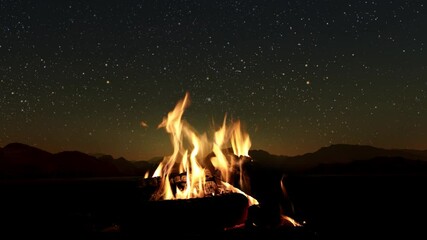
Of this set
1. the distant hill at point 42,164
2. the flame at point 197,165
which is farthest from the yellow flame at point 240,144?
the distant hill at point 42,164

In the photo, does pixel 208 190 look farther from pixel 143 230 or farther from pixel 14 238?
pixel 14 238

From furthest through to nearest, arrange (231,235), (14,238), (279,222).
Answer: (14,238), (279,222), (231,235)

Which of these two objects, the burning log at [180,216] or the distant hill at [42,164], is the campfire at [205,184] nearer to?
the burning log at [180,216]

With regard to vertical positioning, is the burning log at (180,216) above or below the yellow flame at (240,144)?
below

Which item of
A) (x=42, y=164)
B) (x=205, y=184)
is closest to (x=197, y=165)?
(x=205, y=184)

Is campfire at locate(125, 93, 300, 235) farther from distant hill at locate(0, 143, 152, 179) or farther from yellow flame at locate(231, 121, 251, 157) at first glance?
distant hill at locate(0, 143, 152, 179)

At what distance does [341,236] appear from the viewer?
894 centimetres

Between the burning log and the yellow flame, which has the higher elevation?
the yellow flame

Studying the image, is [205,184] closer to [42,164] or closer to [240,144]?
[240,144]

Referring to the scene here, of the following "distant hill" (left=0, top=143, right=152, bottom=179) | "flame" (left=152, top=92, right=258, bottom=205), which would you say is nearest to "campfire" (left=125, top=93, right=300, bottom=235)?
"flame" (left=152, top=92, right=258, bottom=205)

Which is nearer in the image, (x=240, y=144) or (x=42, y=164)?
(x=240, y=144)

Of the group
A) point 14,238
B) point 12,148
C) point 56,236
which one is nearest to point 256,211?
point 56,236

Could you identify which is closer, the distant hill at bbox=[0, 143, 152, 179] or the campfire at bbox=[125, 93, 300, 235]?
the campfire at bbox=[125, 93, 300, 235]

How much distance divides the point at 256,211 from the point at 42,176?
18346 cm
